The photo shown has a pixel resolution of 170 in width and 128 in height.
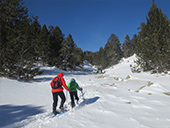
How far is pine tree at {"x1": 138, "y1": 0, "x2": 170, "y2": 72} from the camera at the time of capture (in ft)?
40.3

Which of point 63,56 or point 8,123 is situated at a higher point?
point 63,56

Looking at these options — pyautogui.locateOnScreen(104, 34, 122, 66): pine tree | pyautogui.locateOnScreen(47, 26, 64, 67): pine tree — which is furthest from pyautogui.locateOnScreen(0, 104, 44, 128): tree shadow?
pyautogui.locateOnScreen(104, 34, 122, 66): pine tree

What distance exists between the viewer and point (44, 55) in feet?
82.1

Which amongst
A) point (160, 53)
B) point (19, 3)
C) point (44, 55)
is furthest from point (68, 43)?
point (160, 53)

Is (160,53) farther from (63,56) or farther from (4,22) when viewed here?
(63,56)

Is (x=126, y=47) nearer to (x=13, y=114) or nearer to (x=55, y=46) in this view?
(x=55, y=46)

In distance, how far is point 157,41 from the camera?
12547 mm

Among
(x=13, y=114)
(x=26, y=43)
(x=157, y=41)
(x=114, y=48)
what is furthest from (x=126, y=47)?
(x=13, y=114)

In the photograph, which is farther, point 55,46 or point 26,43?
point 55,46

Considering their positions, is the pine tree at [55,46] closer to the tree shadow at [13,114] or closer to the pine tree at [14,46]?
the pine tree at [14,46]

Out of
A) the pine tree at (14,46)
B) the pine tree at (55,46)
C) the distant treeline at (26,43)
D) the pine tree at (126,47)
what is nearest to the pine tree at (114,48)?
the pine tree at (126,47)

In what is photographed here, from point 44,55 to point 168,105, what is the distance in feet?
81.9

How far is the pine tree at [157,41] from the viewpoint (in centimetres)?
1227

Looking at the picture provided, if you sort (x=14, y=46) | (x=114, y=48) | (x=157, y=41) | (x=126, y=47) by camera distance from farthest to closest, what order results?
(x=126, y=47) → (x=114, y=48) → (x=157, y=41) → (x=14, y=46)
